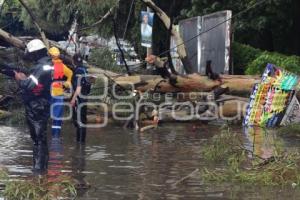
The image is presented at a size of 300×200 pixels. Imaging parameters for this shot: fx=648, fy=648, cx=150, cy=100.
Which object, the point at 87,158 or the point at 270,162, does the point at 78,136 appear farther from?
the point at 270,162

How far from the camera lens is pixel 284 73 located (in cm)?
1427

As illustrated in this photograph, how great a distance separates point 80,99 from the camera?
12.1 metres

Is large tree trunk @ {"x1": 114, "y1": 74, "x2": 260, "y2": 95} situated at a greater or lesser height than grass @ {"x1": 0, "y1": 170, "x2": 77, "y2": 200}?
greater

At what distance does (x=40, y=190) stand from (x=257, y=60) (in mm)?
12903

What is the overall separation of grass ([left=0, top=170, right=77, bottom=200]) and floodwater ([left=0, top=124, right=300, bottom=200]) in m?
0.19

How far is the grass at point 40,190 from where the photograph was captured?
22.6 feet

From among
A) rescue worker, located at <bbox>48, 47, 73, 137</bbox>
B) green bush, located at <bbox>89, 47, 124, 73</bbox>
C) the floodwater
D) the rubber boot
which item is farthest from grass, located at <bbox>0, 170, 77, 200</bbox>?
green bush, located at <bbox>89, 47, 124, 73</bbox>

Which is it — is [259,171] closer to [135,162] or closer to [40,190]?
[135,162]

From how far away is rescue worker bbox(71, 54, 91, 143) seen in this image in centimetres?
1169

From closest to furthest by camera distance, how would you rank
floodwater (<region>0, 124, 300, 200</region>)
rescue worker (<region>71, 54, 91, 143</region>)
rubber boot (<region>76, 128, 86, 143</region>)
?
floodwater (<region>0, 124, 300, 200</region>)
rescue worker (<region>71, 54, 91, 143</region>)
rubber boot (<region>76, 128, 86, 143</region>)

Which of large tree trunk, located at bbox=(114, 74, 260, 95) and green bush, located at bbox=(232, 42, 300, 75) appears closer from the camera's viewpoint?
large tree trunk, located at bbox=(114, 74, 260, 95)

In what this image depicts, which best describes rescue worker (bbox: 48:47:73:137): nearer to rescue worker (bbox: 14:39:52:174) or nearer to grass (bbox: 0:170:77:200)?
rescue worker (bbox: 14:39:52:174)

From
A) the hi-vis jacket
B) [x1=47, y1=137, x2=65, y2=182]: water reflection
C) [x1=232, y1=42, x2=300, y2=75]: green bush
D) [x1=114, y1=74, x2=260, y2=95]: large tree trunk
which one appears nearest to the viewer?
[x1=47, y1=137, x2=65, y2=182]: water reflection

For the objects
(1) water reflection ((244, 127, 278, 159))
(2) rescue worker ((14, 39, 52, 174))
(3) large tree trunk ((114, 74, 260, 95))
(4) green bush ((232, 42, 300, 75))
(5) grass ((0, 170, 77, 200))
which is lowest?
(5) grass ((0, 170, 77, 200))
